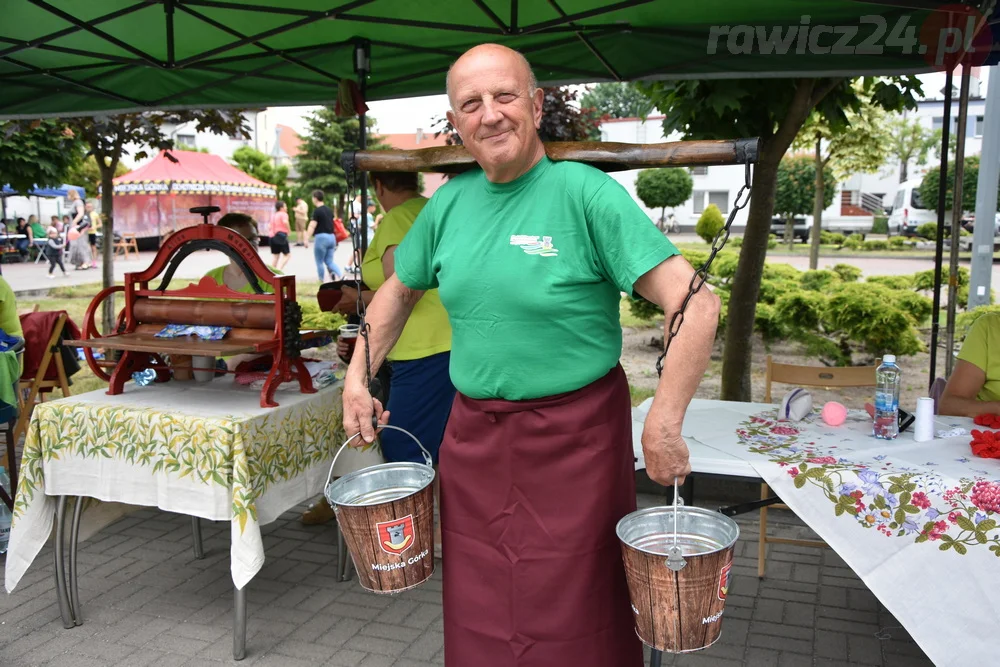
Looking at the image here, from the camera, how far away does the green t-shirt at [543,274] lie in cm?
183

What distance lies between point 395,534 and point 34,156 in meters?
7.82

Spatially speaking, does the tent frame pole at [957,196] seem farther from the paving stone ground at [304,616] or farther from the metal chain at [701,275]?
the metal chain at [701,275]

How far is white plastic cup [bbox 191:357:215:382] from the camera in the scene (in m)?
3.70

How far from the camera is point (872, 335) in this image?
741 centimetres

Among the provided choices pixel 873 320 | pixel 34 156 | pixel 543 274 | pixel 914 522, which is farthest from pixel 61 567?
pixel 873 320

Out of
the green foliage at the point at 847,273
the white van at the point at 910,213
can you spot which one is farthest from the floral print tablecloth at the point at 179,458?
the white van at the point at 910,213

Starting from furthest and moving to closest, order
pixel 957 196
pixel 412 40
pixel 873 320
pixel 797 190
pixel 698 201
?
pixel 698 201, pixel 797 190, pixel 873 320, pixel 412 40, pixel 957 196

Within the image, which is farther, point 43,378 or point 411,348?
point 43,378

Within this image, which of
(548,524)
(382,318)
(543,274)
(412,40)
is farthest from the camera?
(412,40)

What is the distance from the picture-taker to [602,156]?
2.00 metres

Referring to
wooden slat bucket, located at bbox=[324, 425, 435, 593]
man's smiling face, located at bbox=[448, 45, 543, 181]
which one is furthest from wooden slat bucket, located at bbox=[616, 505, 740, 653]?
man's smiling face, located at bbox=[448, 45, 543, 181]

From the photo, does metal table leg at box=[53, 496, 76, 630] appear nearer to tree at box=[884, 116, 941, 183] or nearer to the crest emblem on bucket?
the crest emblem on bucket

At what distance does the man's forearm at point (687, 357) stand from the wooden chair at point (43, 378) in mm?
3865

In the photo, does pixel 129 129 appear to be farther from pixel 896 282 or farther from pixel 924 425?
pixel 896 282
